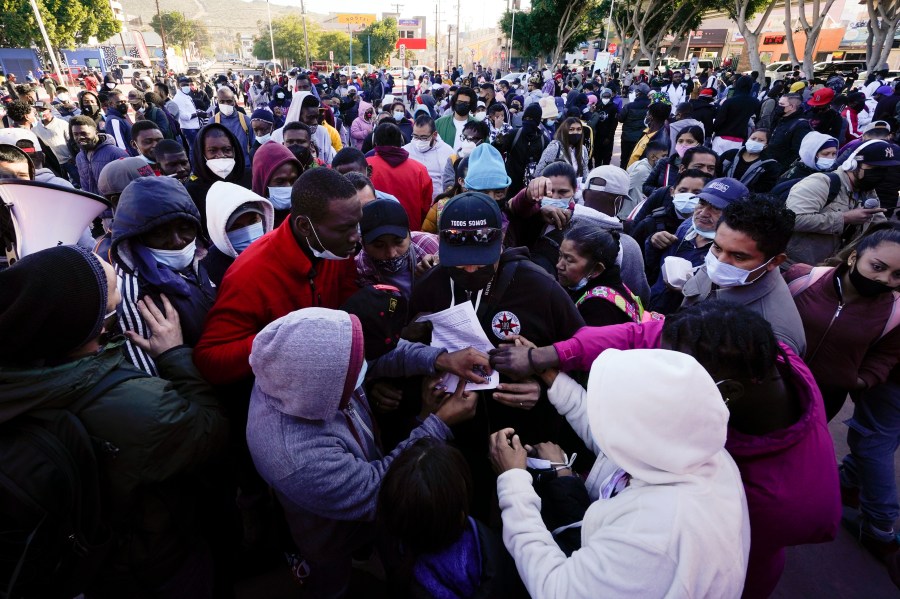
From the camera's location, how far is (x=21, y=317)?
4.13 ft

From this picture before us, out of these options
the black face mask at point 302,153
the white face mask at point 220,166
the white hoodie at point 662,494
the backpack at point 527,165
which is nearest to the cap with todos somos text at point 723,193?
the white hoodie at point 662,494

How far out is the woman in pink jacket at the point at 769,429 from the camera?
140 centimetres

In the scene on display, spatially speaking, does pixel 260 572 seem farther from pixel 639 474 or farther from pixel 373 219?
pixel 639 474

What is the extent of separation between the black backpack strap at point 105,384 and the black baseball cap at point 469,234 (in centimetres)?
122

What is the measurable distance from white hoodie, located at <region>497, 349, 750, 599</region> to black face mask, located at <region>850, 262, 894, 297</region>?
1601 mm

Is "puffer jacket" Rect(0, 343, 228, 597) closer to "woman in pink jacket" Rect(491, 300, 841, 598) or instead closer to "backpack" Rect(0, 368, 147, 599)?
"backpack" Rect(0, 368, 147, 599)

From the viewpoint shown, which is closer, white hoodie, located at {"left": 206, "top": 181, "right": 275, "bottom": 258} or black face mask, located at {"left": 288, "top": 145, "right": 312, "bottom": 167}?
white hoodie, located at {"left": 206, "top": 181, "right": 275, "bottom": 258}

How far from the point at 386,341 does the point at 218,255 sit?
4.67 feet

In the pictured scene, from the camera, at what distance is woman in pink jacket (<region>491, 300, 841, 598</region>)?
1.40 meters

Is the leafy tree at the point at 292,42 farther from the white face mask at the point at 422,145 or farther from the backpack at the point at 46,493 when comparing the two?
the backpack at the point at 46,493

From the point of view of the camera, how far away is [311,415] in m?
1.54

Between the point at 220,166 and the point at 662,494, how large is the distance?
13.2 feet

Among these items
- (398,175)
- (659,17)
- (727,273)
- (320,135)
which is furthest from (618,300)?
(659,17)

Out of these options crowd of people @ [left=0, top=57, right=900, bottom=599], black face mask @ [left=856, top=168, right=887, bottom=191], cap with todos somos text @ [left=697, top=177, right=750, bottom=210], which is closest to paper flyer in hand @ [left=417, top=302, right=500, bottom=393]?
crowd of people @ [left=0, top=57, right=900, bottom=599]
